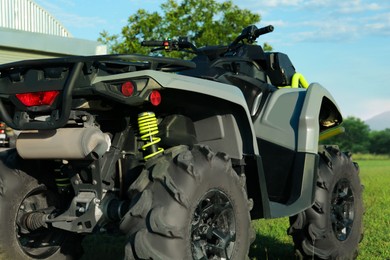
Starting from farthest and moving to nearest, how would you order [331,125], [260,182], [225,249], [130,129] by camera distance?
[331,125], [260,182], [130,129], [225,249]

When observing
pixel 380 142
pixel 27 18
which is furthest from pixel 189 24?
pixel 380 142

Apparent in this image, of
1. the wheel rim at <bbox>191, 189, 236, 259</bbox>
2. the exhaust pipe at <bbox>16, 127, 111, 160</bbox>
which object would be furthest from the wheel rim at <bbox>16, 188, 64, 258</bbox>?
the wheel rim at <bbox>191, 189, 236, 259</bbox>

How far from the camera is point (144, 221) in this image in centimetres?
312

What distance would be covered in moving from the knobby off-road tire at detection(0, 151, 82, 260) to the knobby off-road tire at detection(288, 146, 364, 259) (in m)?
1.85

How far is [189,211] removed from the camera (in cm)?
322

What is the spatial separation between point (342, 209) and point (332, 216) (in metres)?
0.22

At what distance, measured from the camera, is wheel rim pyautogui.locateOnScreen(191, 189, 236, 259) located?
11.2 feet

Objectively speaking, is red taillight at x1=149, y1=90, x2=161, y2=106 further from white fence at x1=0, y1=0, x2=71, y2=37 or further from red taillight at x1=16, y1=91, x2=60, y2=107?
white fence at x1=0, y1=0, x2=71, y2=37

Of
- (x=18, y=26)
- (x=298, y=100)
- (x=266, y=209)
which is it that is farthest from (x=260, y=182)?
(x=18, y=26)

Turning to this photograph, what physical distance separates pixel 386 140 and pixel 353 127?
444 cm

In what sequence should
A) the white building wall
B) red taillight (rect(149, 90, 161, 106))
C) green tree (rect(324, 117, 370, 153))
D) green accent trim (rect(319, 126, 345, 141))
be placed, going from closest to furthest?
red taillight (rect(149, 90, 161, 106)), green accent trim (rect(319, 126, 345, 141)), the white building wall, green tree (rect(324, 117, 370, 153))

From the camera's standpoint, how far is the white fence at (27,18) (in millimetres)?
18797

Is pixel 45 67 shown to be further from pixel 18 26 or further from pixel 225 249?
pixel 18 26

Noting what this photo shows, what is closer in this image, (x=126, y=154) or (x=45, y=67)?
(x=45, y=67)
